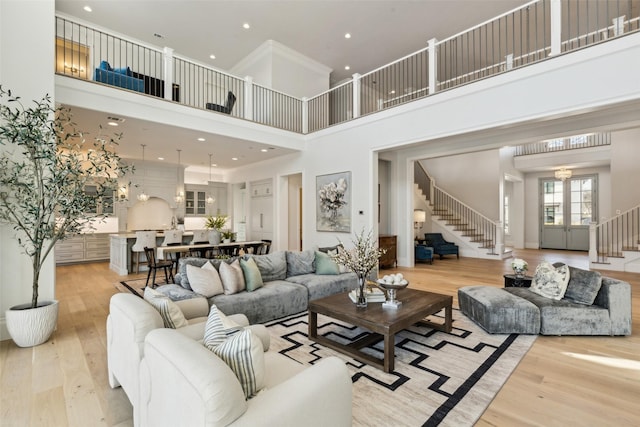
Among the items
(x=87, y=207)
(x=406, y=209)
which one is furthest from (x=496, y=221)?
(x=87, y=207)

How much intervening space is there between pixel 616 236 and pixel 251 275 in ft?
29.8

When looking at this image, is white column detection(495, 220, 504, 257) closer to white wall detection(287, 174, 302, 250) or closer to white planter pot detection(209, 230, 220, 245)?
white wall detection(287, 174, 302, 250)

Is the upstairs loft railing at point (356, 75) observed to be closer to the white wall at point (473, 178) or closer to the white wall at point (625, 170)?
the white wall at point (625, 170)

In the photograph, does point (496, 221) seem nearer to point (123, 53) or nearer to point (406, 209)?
point (406, 209)

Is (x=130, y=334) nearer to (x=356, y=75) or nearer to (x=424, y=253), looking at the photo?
(x=356, y=75)

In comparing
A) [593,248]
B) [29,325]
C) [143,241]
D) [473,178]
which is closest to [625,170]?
[593,248]

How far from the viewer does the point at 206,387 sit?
1.05m

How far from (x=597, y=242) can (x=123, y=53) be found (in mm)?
13160

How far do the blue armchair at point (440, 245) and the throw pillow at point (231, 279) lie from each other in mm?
6727

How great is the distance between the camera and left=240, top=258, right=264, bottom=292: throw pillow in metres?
3.65

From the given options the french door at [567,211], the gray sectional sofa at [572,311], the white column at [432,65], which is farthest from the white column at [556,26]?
the french door at [567,211]

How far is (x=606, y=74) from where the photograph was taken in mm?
3670

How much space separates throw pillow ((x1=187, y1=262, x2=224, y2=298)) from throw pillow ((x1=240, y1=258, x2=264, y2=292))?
0.36m

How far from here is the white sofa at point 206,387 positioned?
1.07m
